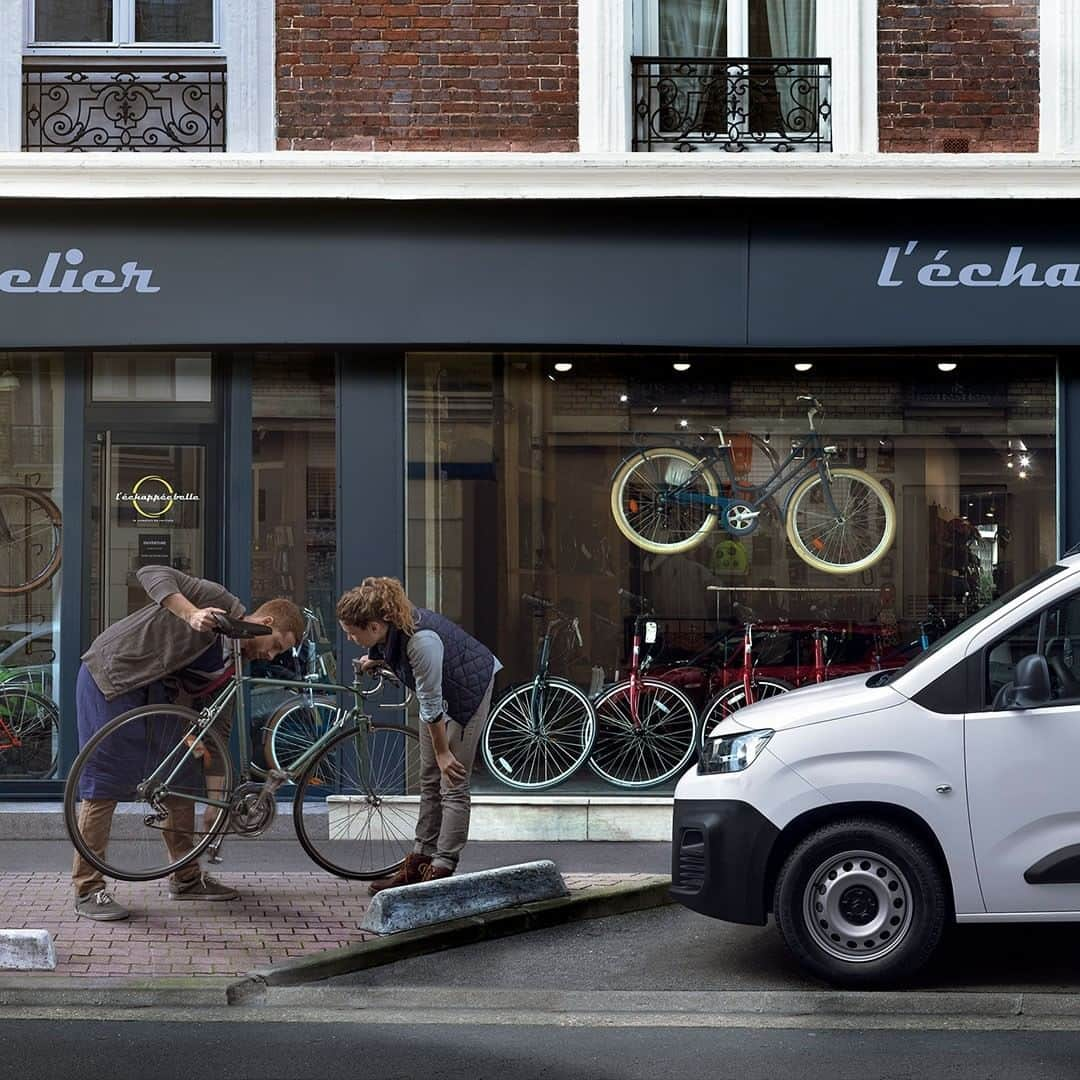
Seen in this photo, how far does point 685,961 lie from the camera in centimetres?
730

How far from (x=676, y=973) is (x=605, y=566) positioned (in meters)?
4.45

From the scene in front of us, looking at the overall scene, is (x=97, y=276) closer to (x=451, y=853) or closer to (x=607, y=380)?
(x=607, y=380)

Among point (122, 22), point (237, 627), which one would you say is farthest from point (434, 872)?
point (122, 22)

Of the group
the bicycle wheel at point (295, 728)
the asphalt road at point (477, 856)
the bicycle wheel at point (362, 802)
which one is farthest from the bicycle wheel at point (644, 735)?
the bicycle wheel at point (295, 728)

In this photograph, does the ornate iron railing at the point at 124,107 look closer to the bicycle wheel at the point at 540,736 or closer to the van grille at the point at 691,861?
the bicycle wheel at the point at 540,736

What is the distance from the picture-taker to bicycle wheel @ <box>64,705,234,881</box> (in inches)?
307

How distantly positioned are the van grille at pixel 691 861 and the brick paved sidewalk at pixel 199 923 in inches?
60.0

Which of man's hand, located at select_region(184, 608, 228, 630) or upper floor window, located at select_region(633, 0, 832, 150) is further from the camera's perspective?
upper floor window, located at select_region(633, 0, 832, 150)

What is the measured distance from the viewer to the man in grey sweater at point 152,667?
7.81m

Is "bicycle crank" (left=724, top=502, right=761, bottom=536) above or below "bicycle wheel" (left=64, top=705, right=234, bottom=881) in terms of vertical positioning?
above

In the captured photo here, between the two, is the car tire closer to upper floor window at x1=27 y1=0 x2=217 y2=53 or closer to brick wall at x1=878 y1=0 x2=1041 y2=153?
brick wall at x1=878 y1=0 x2=1041 y2=153

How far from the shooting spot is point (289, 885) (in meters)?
8.89

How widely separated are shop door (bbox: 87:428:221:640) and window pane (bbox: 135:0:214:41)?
2678mm

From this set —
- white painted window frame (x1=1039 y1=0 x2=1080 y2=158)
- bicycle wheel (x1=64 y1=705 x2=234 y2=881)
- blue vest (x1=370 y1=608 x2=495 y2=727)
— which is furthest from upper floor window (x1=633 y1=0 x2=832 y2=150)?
bicycle wheel (x1=64 y1=705 x2=234 y2=881)
